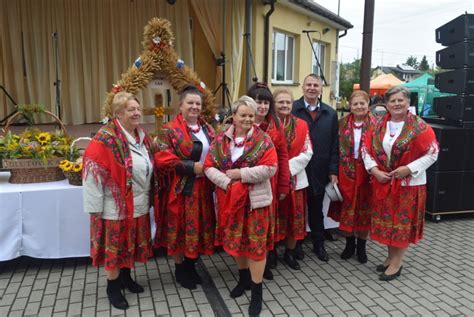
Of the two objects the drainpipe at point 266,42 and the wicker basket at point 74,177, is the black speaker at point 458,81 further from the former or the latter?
the wicker basket at point 74,177

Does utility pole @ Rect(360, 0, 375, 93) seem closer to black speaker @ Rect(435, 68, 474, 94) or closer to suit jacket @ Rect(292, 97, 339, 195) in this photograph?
black speaker @ Rect(435, 68, 474, 94)

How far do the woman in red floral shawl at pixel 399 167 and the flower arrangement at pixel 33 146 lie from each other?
2728 millimetres

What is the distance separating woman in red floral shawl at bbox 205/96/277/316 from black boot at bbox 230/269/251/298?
0.26 meters

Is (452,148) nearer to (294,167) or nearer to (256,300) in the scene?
(294,167)

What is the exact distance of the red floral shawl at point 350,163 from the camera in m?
3.64

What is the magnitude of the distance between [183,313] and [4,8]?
7.40 m

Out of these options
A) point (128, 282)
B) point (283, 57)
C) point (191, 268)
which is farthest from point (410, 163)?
point (283, 57)

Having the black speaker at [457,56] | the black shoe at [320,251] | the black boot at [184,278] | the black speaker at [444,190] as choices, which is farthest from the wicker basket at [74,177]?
the black speaker at [457,56]

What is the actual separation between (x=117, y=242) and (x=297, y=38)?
9776 millimetres

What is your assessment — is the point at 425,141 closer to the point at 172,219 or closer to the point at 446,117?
the point at 172,219

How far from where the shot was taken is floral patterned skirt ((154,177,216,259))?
3.02 meters

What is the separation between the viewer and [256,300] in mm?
2914

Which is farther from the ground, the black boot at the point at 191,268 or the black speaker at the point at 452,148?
the black speaker at the point at 452,148

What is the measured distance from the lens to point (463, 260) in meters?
3.99
